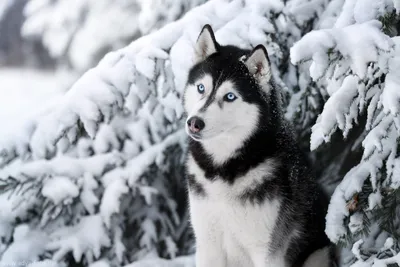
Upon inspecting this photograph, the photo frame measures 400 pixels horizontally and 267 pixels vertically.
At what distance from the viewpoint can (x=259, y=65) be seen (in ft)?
9.12

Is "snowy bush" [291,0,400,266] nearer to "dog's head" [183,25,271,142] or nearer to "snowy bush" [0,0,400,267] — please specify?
"snowy bush" [0,0,400,267]

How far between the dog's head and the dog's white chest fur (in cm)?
28

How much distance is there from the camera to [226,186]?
284 cm

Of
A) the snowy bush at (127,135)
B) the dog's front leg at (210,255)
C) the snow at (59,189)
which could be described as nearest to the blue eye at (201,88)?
the snowy bush at (127,135)

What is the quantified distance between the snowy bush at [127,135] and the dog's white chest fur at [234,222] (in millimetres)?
555

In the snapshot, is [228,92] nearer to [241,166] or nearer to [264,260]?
[241,166]

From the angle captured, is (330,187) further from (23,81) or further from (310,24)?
(23,81)

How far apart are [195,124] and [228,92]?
0.97 ft

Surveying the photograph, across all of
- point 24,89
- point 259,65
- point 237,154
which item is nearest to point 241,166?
point 237,154

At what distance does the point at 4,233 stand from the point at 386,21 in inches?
114

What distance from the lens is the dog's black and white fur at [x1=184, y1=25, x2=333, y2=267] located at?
9.08 feet

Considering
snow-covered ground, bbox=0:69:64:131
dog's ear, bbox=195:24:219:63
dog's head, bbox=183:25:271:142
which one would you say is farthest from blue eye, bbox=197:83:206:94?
snow-covered ground, bbox=0:69:64:131

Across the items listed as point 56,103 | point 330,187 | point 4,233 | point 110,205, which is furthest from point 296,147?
point 4,233

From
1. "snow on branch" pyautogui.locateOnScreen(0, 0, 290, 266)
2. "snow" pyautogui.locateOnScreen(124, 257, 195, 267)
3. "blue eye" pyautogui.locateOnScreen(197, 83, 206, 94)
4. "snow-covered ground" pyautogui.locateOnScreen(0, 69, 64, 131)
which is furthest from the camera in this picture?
"snow-covered ground" pyautogui.locateOnScreen(0, 69, 64, 131)
